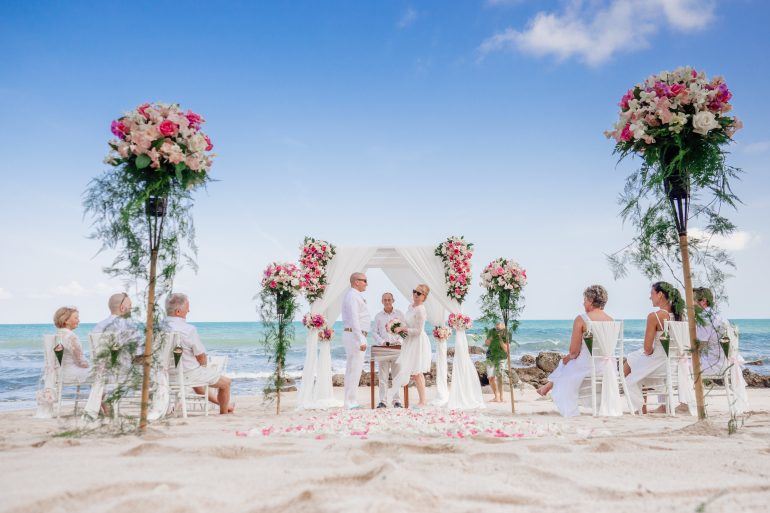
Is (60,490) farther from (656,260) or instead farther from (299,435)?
(656,260)

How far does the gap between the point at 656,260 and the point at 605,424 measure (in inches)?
74.4

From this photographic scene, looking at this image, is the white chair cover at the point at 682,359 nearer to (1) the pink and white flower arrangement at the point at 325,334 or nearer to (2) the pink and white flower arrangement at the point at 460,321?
(2) the pink and white flower arrangement at the point at 460,321

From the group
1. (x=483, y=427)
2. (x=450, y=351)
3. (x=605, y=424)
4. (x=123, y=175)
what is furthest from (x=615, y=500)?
(x=450, y=351)

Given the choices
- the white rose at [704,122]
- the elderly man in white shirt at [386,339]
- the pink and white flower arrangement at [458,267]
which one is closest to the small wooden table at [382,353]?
the elderly man in white shirt at [386,339]

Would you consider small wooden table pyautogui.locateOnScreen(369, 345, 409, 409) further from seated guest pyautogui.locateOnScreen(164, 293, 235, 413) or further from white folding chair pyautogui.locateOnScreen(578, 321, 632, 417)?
white folding chair pyautogui.locateOnScreen(578, 321, 632, 417)

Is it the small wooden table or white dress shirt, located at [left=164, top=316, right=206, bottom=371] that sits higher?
white dress shirt, located at [left=164, top=316, right=206, bottom=371]

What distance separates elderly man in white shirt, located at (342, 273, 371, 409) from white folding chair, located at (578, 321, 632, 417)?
10.2ft

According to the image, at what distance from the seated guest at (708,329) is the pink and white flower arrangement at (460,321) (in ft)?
10.9

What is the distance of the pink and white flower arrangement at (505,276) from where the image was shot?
286 inches

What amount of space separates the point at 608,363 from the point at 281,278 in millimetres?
4461

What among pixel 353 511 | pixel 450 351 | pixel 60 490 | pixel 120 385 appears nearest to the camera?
pixel 353 511

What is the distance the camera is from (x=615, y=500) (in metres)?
2.59

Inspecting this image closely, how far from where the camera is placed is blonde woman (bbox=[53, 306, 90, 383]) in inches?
263

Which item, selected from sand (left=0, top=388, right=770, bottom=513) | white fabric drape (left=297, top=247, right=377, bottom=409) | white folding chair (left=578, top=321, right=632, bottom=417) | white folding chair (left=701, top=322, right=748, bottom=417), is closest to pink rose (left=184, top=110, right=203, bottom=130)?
sand (left=0, top=388, right=770, bottom=513)
